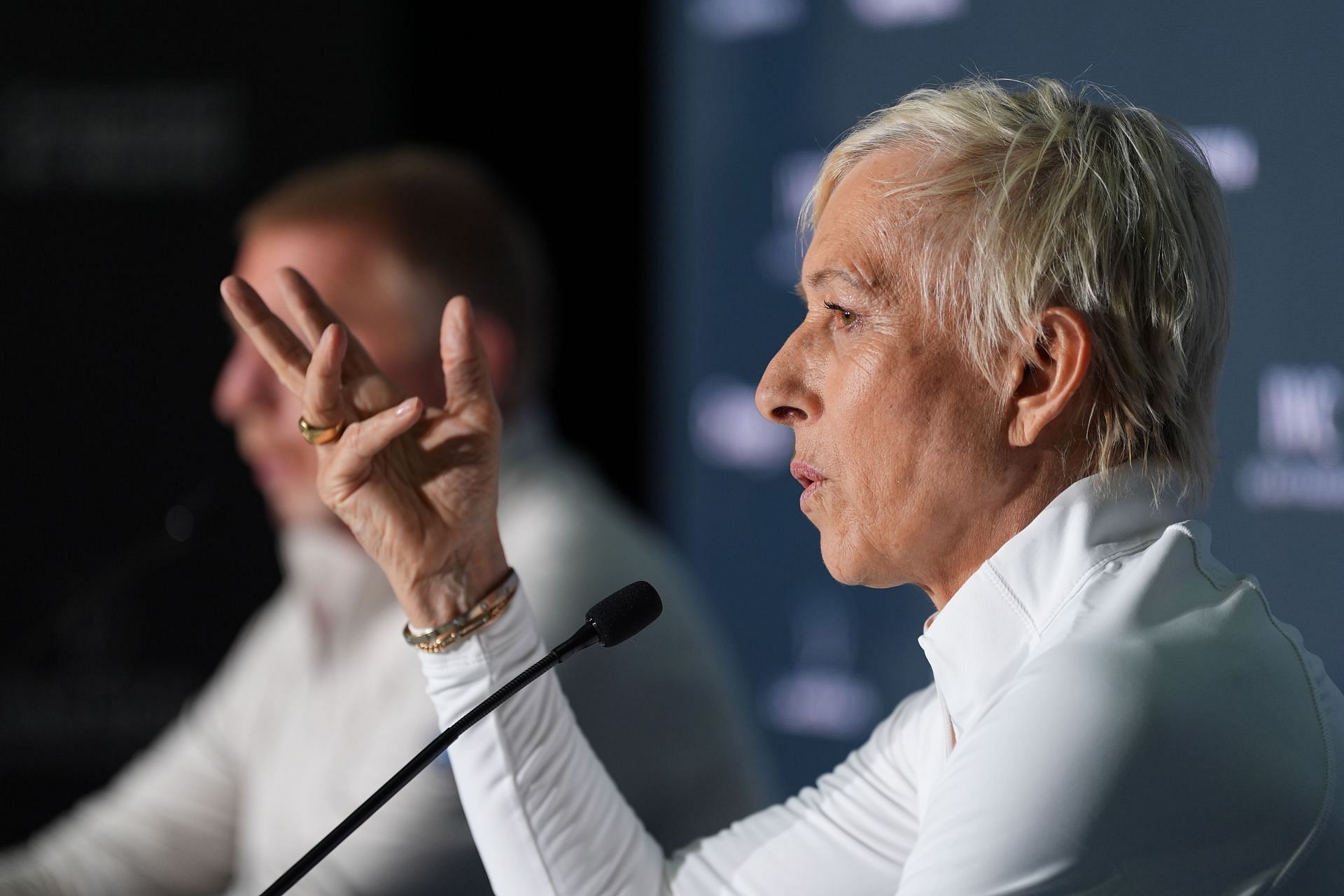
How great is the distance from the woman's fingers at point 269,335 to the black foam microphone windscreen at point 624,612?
0.33 m

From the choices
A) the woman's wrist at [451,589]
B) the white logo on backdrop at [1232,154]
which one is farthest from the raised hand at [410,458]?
the white logo on backdrop at [1232,154]

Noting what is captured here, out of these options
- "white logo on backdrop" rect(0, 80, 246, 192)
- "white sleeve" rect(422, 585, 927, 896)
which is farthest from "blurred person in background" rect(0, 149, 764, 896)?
"white logo on backdrop" rect(0, 80, 246, 192)

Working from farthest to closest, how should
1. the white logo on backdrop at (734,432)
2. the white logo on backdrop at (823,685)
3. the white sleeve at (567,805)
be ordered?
1. the white logo on backdrop at (734,432)
2. the white logo on backdrop at (823,685)
3. the white sleeve at (567,805)

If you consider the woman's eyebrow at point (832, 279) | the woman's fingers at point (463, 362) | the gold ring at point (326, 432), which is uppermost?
the woman's eyebrow at point (832, 279)

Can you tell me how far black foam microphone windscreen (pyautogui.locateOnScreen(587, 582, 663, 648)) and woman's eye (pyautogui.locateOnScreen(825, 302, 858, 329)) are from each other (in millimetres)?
238

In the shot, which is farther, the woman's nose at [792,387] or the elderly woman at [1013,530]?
the woman's nose at [792,387]

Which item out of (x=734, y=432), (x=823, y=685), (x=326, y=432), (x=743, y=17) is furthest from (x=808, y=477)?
(x=743, y=17)

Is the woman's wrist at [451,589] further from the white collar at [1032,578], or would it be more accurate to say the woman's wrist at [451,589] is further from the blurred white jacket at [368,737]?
the white collar at [1032,578]

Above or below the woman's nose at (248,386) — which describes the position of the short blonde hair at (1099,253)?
above

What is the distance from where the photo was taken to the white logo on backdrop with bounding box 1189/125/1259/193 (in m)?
1.55

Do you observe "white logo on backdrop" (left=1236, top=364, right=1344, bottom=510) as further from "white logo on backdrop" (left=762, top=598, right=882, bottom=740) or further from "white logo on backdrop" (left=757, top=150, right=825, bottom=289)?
"white logo on backdrop" (left=757, top=150, right=825, bottom=289)

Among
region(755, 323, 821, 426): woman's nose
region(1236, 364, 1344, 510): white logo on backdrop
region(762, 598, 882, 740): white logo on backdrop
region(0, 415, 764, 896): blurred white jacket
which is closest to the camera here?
region(755, 323, 821, 426): woman's nose

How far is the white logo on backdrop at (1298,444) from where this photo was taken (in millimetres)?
1523

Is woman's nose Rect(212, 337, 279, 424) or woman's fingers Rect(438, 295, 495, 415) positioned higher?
woman's fingers Rect(438, 295, 495, 415)
